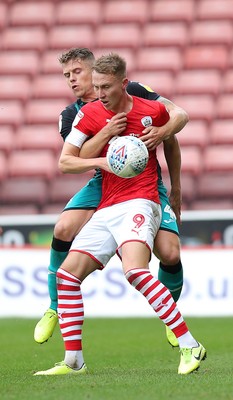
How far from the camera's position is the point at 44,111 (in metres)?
18.6

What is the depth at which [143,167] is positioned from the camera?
6.53m

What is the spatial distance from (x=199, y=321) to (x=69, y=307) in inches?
237

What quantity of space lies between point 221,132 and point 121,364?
34.0ft

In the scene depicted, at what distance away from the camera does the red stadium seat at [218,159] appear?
55.6 ft

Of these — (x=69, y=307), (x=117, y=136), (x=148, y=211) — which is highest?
(x=117, y=136)

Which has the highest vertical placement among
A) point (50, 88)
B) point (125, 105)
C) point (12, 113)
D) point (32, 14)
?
point (125, 105)

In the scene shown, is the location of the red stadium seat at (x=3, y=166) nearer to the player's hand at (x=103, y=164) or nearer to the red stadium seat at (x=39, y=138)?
the red stadium seat at (x=39, y=138)

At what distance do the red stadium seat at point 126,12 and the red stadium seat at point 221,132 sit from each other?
10.7 ft

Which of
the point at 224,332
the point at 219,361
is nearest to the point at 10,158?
the point at 224,332

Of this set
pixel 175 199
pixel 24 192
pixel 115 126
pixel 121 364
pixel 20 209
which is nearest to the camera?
pixel 115 126

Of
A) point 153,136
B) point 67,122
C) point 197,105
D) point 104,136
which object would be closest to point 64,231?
point 67,122

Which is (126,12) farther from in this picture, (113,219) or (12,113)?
(113,219)

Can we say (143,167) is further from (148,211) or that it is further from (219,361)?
(219,361)

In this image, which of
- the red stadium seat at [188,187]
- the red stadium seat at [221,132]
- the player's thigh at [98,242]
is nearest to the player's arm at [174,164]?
the player's thigh at [98,242]
